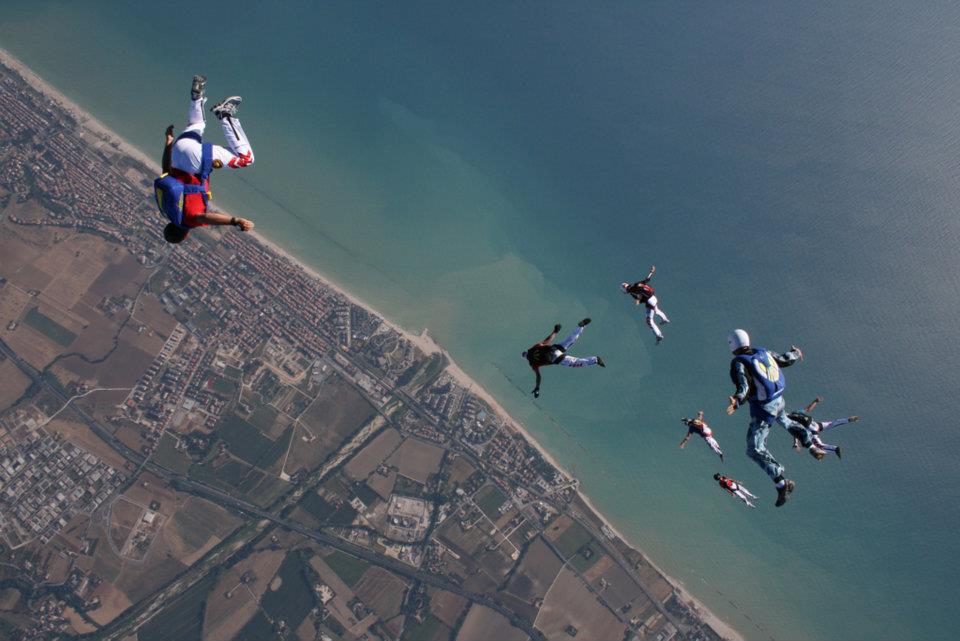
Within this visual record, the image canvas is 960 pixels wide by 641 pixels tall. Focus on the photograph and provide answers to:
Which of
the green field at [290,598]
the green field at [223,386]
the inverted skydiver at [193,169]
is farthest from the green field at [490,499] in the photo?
the inverted skydiver at [193,169]

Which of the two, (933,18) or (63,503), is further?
(933,18)

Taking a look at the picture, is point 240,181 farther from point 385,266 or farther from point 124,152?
point 385,266

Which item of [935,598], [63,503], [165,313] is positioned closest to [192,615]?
[63,503]

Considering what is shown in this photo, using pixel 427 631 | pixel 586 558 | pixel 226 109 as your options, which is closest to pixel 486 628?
pixel 427 631

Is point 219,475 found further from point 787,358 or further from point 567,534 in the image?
point 787,358

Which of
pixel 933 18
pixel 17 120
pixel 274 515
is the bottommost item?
pixel 274 515

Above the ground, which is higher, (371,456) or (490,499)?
(490,499)
